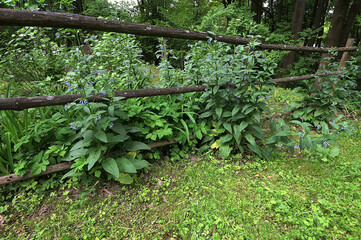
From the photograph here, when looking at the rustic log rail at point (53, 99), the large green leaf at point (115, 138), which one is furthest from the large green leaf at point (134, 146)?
the rustic log rail at point (53, 99)

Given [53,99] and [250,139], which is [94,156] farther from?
[250,139]

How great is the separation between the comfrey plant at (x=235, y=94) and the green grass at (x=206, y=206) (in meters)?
0.39

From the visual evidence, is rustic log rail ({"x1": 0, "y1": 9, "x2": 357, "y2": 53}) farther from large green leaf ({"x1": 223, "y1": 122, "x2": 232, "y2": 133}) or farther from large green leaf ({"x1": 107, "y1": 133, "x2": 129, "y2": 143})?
large green leaf ({"x1": 223, "y1": 122, "x2": 232, "y2": 133})

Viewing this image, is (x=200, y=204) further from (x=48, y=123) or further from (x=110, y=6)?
(x=110, y=6)

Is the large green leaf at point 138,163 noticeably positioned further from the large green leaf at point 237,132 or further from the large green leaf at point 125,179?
the large green leaf at point 237,132

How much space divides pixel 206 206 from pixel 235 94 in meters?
1.42

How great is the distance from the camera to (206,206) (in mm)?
1787

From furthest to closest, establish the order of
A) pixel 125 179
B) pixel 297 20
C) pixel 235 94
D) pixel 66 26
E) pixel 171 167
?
1. pixel 297 20
2. pixel 171 167
3. pixel 235 94
4. pixel 125 179
5. pixel 66 26

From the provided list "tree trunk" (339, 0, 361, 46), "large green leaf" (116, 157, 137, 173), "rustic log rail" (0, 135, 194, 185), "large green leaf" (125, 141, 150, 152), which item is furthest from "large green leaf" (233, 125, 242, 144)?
"tree trunk" (339, 0, 361, 46)

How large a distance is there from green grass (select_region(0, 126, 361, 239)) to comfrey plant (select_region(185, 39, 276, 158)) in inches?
15.4

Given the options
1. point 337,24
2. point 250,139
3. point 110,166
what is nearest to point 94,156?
point 110,166

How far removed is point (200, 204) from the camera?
1.82 metres

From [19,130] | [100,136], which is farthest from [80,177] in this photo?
[19,130]

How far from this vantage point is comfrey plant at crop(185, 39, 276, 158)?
86.4 inches
